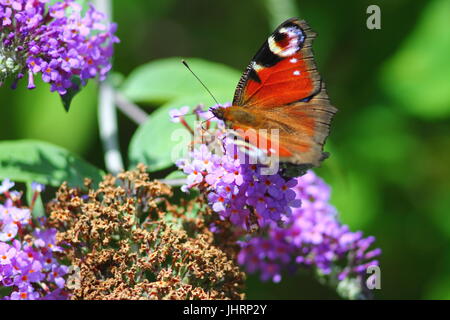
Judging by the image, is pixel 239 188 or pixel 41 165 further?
pixel 41 165

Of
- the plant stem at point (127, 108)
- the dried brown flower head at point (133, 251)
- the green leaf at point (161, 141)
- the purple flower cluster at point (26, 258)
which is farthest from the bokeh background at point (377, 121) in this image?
the purple flower cluster at point (26, 258)

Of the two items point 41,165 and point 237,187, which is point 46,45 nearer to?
point 41,165

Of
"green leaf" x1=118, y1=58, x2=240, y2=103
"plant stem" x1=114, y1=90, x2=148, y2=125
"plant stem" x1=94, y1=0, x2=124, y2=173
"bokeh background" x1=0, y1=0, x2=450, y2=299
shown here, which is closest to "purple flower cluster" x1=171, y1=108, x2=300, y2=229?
"plant stem" x1=94, y1=0, x2=124, y2=173

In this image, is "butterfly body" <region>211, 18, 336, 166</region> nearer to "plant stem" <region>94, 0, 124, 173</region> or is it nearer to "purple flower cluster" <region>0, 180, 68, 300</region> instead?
"plant stem" <region>94, 0, 124, 173</region>

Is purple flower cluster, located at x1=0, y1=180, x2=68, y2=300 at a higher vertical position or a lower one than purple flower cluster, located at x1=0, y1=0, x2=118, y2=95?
lower

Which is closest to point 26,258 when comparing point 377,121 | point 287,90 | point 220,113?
point 220,113
